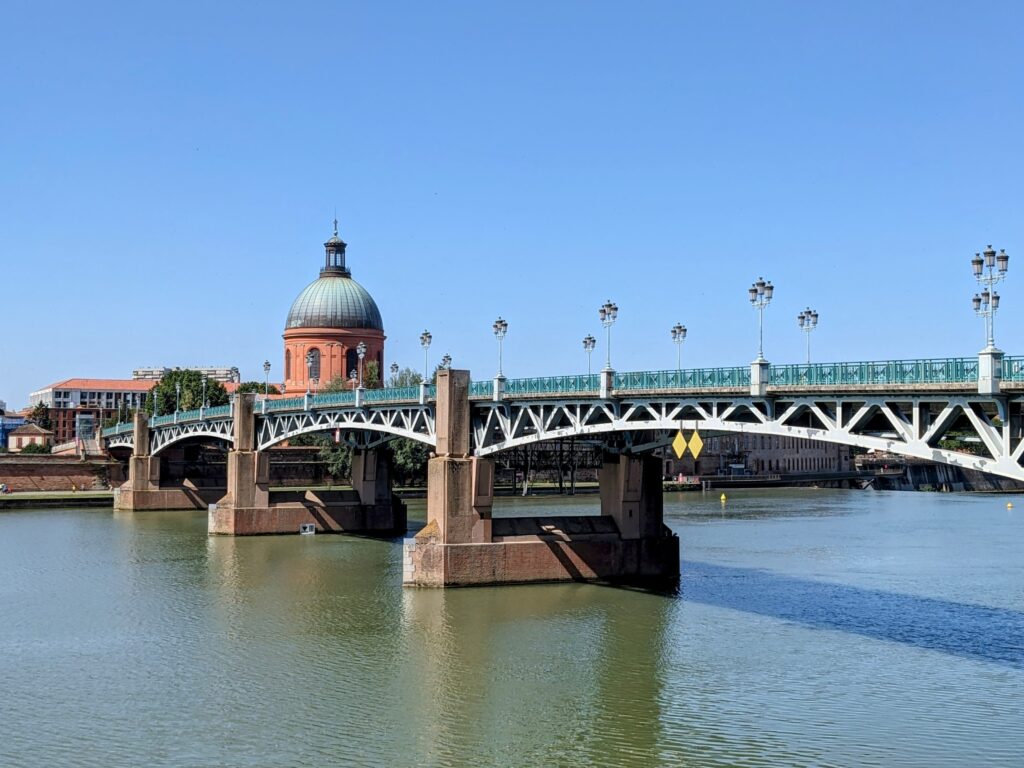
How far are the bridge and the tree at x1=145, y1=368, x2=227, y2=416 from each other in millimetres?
59202

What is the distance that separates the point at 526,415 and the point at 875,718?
988 inches

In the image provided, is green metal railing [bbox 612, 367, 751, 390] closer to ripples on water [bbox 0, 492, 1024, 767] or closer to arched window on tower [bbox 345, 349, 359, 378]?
ripples on water [bbox 0, 492, 1024, 767]

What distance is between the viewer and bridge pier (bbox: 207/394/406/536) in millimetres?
71375

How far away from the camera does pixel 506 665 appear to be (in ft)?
110

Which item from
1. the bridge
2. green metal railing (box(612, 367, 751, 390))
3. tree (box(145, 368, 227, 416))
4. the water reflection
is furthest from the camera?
tree (box(145, 368, 227, 416))

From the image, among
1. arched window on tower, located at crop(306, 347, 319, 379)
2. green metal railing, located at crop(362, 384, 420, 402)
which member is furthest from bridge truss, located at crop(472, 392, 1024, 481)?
arched window on tower, located at crop(306, 347, 319, 379)

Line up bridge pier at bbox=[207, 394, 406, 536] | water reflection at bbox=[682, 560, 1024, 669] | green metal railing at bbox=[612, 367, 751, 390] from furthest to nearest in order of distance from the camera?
bridge pier at bbox=[207, 394, 406, 536] < green metal railing at bbox=[612, 367, 751, 390] < water reflection at bbox=[682, 560, 1024, 669]

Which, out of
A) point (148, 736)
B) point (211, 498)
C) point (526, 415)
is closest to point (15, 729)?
point (148, 736)

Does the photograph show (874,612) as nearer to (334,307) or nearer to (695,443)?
(695,443)

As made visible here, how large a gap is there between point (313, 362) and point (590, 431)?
253 feet

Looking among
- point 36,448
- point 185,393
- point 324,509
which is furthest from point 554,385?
point 36,448

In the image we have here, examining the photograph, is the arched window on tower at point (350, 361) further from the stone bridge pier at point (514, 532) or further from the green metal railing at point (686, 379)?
the green metal railing at point (686, 379)

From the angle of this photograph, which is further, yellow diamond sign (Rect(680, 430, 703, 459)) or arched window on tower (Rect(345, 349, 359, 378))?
arched window on tower (Rect(345, 349, 359, 378))

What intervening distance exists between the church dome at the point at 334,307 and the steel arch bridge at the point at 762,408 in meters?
53.3
